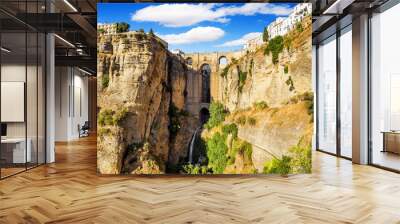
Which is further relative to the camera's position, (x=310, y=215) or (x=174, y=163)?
(x=174, y=163)

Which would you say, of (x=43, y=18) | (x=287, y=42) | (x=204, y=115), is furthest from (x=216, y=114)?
(x=43, y=18)

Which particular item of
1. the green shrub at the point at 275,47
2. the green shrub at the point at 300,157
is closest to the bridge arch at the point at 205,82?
the green shrub at the point at 275,47

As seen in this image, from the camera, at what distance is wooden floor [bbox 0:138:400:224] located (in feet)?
11.9

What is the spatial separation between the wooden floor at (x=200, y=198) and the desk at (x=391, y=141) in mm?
512

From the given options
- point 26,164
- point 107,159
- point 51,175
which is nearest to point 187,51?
point 107,159

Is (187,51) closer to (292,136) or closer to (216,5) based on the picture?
(216,5)

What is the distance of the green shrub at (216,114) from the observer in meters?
5.80

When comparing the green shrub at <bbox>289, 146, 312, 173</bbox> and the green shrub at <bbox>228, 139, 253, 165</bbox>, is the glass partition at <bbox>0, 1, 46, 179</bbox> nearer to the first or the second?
the green shrub at <bbox>228, 139, 253, 165</bbox>

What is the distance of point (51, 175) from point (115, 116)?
1.53 m

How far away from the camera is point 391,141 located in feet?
21.4

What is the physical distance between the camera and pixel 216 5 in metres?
5.74

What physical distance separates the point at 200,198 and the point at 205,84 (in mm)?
2017

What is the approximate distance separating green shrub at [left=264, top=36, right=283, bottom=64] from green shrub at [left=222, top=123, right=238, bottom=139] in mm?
1194

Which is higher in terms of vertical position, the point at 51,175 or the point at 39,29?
the point at 39,29
